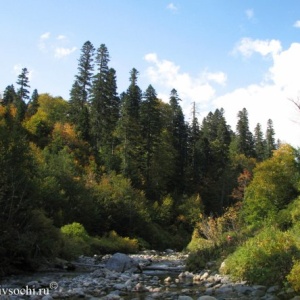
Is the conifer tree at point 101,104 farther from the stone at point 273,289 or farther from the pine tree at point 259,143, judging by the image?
the stone at point 273,289

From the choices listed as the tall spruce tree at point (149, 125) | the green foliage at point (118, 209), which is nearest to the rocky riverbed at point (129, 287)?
the green foliage at point (118, 209)

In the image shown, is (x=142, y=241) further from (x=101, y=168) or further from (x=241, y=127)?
(x=241, y=127)

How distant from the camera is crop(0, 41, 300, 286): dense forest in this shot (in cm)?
1920

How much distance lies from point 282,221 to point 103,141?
40146mm

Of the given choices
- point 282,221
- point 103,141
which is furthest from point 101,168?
point 282,221

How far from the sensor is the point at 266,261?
14.9m

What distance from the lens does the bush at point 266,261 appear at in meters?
14.1

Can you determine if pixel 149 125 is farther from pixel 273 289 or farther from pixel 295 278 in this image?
pixel 295 278

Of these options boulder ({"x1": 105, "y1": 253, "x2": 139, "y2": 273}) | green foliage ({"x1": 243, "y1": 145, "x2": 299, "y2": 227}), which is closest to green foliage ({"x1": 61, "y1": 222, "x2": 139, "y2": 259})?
boulder ({"x1": 105, "y1": 253, "x2": 139, "y2": 273})

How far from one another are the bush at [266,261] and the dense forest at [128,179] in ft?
0.48

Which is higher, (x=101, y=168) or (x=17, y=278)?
(x=101, y=168)

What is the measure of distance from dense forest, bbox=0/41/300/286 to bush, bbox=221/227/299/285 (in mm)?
147

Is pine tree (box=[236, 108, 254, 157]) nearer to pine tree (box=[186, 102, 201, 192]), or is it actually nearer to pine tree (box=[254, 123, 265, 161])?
pine tree (box=[254, 123, 265, 161])

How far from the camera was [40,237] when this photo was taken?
19.1m
